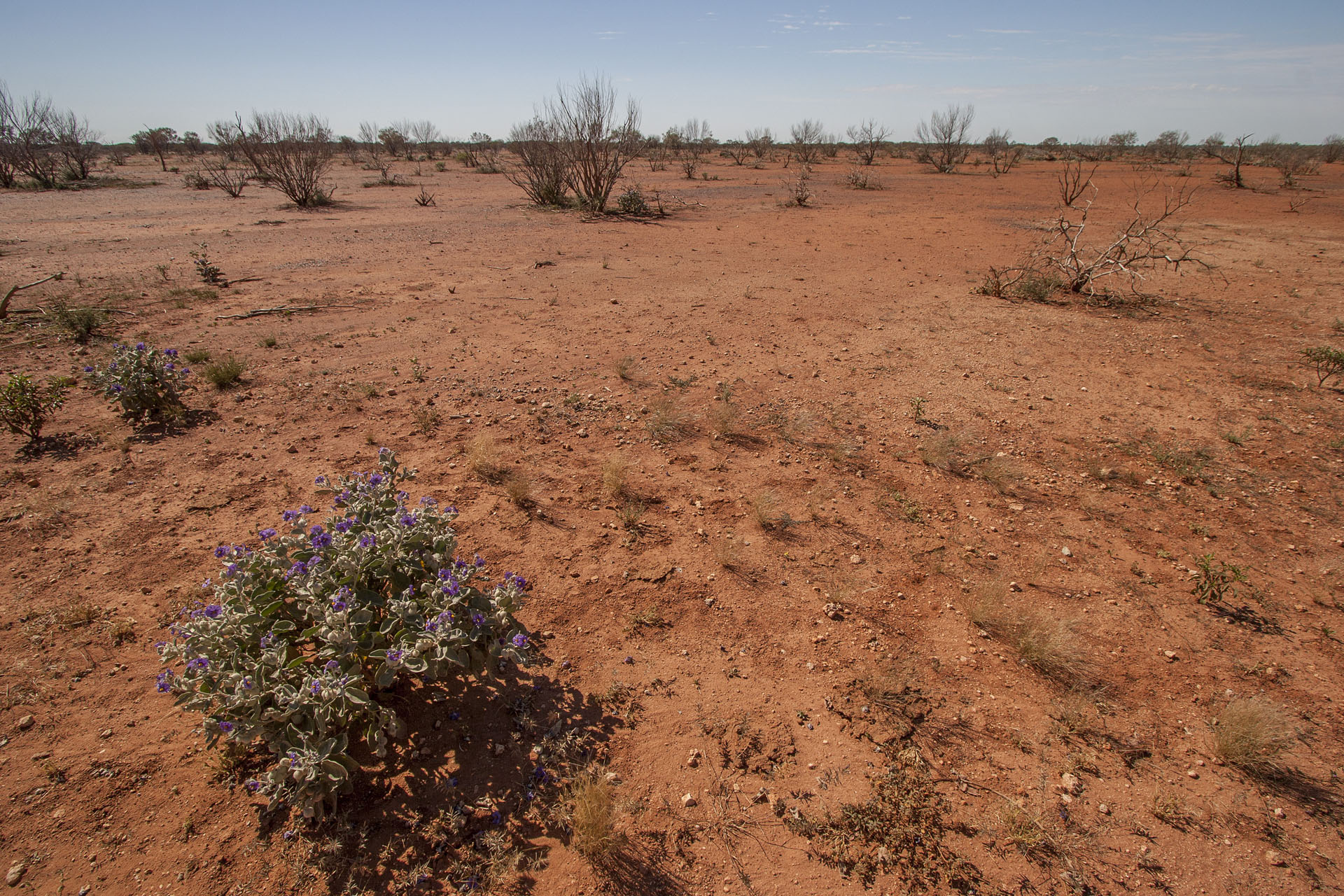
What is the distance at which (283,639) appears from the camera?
7.09ft

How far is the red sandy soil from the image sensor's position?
2.08 m

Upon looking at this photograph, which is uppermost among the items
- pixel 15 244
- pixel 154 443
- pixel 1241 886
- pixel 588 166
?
pixel 588 166

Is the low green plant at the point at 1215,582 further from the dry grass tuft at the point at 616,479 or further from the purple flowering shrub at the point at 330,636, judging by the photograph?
the purple flowering shrub at the point at 330,636

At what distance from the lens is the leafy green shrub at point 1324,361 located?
17.9 ft

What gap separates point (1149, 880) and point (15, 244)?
17341 millimetres

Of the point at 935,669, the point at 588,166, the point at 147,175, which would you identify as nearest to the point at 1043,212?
the point at 588,166

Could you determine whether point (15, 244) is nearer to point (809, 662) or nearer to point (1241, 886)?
point (809, 662)

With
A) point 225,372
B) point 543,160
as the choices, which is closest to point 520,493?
point 225,372

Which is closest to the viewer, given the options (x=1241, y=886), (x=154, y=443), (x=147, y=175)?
(x=1241, y=886)

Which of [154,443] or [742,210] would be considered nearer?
[154,443]

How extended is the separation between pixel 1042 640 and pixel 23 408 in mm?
6857

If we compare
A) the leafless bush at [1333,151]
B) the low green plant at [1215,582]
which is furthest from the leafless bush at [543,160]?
the leafless bush at [1333,151]

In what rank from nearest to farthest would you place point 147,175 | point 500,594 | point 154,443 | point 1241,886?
point 1241,886, point 500,594, point 154,443, point 147,175

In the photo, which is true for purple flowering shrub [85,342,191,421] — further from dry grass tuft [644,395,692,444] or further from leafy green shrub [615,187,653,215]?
leafy green shrub [615,187,653,215]
